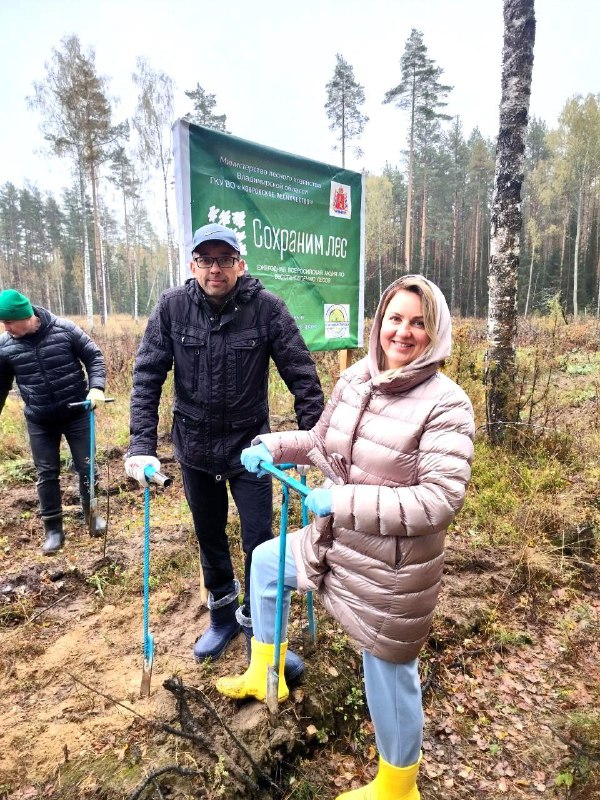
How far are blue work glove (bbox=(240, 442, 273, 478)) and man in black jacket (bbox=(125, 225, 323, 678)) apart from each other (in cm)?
32

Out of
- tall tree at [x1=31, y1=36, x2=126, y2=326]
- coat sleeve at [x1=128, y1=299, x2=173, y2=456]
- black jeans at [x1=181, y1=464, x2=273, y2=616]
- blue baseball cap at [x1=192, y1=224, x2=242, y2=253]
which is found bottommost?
black jeans at [x1=181, y1=464, x2=273, y2=616]

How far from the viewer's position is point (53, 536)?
415 centimetres

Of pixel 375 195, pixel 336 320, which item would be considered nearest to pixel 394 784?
pixel 336 320

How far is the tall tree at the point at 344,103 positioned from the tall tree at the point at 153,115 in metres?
9.27

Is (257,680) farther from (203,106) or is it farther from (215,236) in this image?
(203,106)

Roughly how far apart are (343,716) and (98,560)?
241 cm

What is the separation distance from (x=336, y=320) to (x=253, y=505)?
228 cm

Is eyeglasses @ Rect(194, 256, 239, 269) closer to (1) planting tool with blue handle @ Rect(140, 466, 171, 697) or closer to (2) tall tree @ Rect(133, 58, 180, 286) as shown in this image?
(1) planting tool with blue handle @ Rect(140, 466, 171, 697)

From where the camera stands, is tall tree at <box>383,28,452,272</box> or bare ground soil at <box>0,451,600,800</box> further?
tall tree at <box>383,28,452,272</box>

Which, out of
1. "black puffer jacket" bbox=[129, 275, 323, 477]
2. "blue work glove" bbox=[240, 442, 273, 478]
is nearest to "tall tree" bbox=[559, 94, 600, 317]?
"black puffer jacket" bbox=[129, 275, 323, 477]

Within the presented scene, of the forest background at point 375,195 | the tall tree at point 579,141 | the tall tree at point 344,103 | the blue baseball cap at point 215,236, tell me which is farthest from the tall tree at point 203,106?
the blue baseball cap at point 215,236

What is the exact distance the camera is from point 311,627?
262cm

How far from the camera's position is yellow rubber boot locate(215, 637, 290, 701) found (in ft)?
6.83

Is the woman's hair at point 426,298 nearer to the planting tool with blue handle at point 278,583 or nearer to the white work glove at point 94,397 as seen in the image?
the planting tool with blue handle at point 278,583
